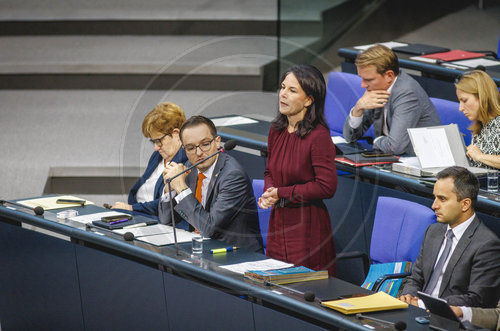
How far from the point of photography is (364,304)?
2.80 m

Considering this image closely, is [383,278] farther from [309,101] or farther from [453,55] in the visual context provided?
[453,55]

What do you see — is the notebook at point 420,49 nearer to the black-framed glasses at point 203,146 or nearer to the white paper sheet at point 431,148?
the white paper sheet at point 431,148

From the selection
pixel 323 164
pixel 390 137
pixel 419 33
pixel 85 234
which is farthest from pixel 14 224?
pixel 419 33

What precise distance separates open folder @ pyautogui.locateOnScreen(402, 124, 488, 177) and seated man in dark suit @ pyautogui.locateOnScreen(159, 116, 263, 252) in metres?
1.01

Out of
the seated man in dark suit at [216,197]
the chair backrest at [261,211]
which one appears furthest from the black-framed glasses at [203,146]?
the chair backrest at [261,211]

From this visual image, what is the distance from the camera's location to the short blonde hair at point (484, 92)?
4203 mm

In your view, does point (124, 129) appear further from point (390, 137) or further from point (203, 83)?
point (390, 137)

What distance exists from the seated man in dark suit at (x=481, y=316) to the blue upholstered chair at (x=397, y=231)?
24.2 inches

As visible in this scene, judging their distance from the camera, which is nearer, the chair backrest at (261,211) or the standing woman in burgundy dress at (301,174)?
the standing woman in burgundy dress at (301,174)

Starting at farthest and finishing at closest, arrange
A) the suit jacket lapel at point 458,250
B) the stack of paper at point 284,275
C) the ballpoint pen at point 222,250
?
1. the ballpoint pen at point 222,250
2. the suit jacket lapel at point 458,250
3. the stack of paper at point 284,275

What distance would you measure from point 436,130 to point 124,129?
3.14 metres

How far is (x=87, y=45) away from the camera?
784 cm

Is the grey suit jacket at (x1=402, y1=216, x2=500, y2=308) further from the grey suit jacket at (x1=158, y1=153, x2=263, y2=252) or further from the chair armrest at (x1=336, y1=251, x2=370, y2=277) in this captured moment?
the grey suit jacket at (x1=158, y1=153, x2=263, y2=252)

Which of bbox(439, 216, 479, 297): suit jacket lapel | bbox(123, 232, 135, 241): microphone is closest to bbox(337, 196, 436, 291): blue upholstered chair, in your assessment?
bbox(439, 216, 479, 297): suit jacket lapel
